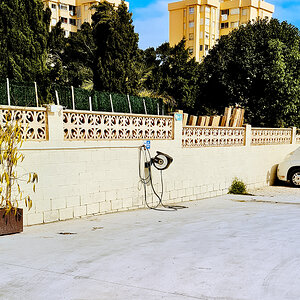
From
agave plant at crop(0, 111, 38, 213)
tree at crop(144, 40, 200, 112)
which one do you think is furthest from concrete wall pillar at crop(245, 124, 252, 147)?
tree at crop(144, 40, 200, 112)

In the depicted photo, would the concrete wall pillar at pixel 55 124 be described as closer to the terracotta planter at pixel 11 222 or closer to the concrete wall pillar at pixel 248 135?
the terracotta planter at pixel 11 222

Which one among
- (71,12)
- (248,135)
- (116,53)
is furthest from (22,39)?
(71,12)

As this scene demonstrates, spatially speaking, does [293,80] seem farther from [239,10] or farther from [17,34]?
[239,10]

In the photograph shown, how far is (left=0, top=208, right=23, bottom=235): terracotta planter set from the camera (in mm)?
5602

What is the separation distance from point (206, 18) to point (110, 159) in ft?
157

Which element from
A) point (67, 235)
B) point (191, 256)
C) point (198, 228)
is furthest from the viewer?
point (198, 228)

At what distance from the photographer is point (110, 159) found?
7.69 m

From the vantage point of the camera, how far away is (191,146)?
9.62 metres

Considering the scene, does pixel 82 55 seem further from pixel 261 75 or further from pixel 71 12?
pixel 71 12

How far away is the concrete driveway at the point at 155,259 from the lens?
11.2ft

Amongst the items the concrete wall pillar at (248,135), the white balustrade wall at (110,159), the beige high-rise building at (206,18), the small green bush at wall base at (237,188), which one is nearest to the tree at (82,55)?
the concrete wall pillar at (248,135)

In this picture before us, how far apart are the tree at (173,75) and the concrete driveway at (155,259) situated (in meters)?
14.3

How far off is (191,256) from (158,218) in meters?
2.94

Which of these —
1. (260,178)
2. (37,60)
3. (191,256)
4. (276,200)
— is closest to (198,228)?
(191,256)
